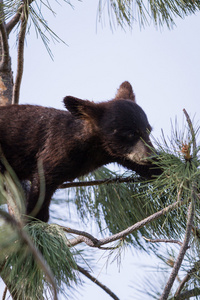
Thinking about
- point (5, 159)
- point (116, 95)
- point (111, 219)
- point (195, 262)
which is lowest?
point (195, 262)

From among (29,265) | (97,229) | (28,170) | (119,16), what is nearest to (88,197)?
(97,229)

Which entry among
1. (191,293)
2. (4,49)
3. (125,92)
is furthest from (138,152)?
→ (4,49)

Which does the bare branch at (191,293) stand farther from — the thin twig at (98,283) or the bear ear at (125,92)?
the bear ear at (125,92)

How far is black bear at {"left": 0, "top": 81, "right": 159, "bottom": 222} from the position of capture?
3082mm

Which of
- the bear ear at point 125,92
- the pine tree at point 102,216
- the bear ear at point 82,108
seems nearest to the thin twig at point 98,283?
the pine tree at point 102,216

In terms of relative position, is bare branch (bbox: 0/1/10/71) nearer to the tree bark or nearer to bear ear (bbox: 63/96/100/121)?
the tree bark

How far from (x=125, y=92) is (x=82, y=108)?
0.63 m

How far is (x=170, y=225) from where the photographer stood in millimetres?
3111

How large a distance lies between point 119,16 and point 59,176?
1.30 metres

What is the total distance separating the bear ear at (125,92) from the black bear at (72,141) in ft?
1.17

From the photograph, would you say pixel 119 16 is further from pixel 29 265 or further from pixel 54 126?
pixel 29 265

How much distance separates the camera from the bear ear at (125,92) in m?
3.71

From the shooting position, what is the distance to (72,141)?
3.14 m

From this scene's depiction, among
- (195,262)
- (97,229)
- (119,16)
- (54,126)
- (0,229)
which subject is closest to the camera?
(0,229)
